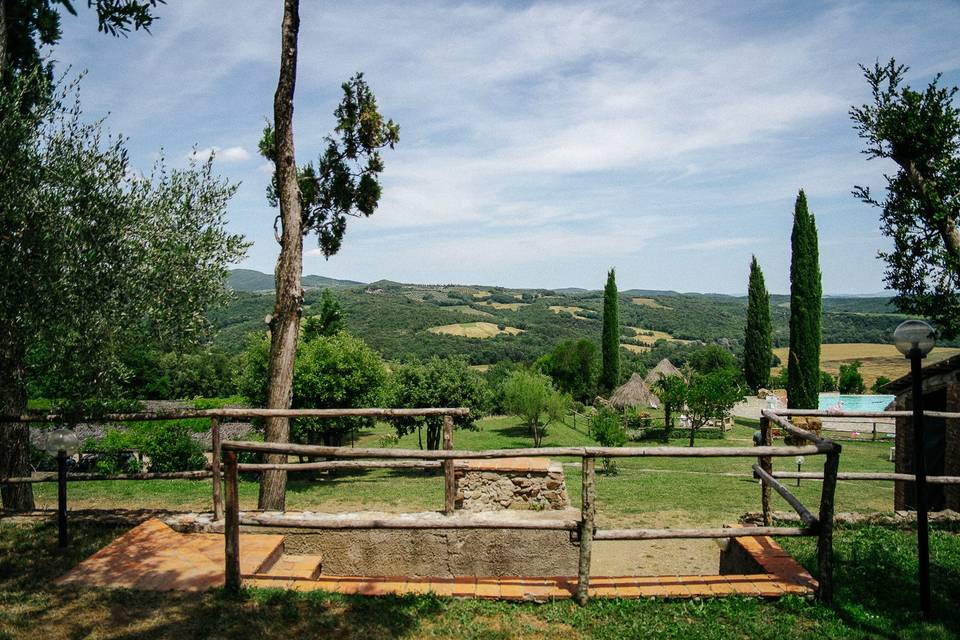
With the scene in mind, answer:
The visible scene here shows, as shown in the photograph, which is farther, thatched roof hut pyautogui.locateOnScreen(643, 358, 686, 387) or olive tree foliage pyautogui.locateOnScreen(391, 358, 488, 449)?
thatched roof hut pyautogui.locateOnScreen(643, 358, 686, 387)

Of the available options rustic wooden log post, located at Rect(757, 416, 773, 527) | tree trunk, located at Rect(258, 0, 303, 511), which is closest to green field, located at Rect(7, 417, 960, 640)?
rustic wooden log post, located at Rect(757, 416, 773, 527)

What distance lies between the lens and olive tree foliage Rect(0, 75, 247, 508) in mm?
5715

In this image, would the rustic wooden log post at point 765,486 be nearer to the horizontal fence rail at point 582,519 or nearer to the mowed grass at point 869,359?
the horizontal fence rail at point 582,519

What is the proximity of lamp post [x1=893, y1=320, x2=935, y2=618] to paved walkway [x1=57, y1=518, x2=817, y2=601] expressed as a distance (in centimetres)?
81

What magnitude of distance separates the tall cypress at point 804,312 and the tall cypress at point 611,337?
15531 millimetres

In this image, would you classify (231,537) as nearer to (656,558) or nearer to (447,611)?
(447,611)

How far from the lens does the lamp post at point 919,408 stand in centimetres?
499

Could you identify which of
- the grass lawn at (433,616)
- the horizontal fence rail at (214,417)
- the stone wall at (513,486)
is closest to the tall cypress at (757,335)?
the stone wall at (513,486)

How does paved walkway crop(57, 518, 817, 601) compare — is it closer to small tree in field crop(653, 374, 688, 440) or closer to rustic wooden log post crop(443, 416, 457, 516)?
rustic wooden log post crop(443, 416, 457, 516)

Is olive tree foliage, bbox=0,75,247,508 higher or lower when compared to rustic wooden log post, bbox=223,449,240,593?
higher

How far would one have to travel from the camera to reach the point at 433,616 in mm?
4773

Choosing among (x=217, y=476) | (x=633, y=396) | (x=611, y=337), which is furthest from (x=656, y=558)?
(x=611, y=337)

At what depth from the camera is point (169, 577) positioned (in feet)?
17.6

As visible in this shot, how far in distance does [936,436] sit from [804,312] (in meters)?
29.8
